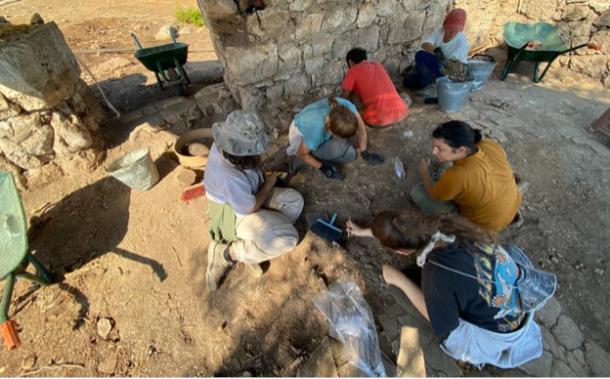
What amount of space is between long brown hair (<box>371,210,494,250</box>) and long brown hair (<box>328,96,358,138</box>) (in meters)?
1.00

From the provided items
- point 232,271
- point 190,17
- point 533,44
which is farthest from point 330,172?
point 190,17

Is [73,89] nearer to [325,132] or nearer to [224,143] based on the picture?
[224,143]

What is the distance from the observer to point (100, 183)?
3.31 m

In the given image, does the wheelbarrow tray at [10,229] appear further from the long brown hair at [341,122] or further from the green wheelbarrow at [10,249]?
the long brown hair at [341,122]

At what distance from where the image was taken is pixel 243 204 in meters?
2.26

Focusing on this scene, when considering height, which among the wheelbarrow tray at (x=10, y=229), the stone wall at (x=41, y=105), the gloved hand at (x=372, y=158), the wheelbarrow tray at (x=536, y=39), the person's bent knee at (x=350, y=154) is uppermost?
the stone wall at (x=41, y=105)

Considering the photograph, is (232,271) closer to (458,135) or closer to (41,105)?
(458,135)

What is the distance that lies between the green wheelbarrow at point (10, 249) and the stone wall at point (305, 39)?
2332 millimetres

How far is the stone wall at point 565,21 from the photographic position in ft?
16.7

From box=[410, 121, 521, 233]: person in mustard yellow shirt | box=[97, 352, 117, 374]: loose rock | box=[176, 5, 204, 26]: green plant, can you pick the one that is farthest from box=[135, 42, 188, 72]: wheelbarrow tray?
box=[176, 5, 204, 26]: green plant

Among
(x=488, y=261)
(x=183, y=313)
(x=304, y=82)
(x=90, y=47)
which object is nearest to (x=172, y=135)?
(x=304, y=82)

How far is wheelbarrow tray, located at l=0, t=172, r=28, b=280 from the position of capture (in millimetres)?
2086

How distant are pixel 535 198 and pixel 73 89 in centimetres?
516

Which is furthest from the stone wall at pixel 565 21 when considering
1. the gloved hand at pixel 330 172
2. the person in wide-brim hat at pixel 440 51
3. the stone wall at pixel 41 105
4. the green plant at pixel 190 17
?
the green plant at pixel 190 17
